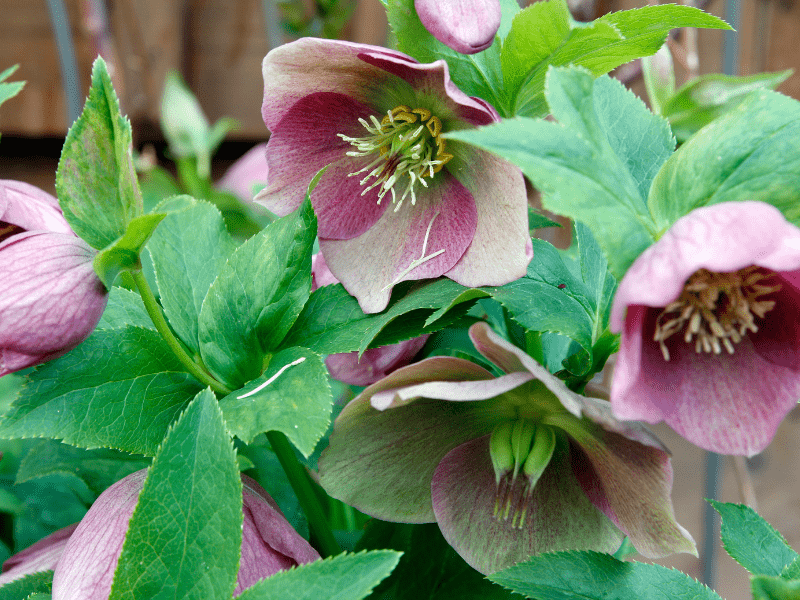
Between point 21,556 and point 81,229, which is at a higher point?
point 81,229

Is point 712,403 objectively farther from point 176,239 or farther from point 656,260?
point 176,239

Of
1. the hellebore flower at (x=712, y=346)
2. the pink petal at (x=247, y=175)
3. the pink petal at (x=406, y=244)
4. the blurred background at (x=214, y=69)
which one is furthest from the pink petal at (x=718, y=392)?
the blurred background at (x=214, y=69)

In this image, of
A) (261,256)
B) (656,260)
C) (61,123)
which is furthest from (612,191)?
(61,123)

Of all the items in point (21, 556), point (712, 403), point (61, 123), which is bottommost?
point (61, 123)

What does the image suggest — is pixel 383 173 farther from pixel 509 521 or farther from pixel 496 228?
pixel 509 521

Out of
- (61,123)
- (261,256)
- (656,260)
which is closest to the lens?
(656,260)

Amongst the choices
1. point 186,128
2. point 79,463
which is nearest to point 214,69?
point 186,128

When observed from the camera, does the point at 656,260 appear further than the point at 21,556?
No

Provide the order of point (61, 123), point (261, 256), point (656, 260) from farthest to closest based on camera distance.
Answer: point (61, 123) → point (261, 256) → point (656, 260)

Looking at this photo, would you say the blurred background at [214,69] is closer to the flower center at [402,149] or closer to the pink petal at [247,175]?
the pink petal at [247,175]
